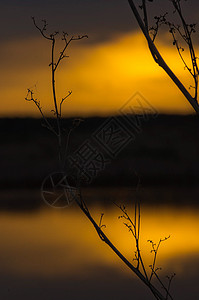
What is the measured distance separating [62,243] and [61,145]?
15.6 meters

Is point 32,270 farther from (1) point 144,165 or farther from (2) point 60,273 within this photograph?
(1) point 144,165

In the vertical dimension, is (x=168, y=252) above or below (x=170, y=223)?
below

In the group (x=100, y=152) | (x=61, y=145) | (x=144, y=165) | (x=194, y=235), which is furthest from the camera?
(x=144, y=165)

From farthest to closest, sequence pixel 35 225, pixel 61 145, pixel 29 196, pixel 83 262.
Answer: pixel 29 196 → pixel 35 225 → pixel 83 262 → pixel 61 145

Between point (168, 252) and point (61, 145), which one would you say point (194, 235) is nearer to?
point (168, 252)

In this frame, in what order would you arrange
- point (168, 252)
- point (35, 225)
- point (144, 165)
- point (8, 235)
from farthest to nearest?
1. point (144, 165)
2. point (35, 225)
3. point (8, 235)
4. point (168, 252)

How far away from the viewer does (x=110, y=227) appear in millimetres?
17156

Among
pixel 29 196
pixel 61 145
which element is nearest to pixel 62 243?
pixel 61 145

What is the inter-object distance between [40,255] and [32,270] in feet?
6.13

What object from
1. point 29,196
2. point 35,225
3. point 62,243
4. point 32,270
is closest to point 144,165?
point 29,196

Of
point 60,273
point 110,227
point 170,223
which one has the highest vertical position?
point 170,223

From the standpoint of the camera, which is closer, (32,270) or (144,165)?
(32,270)

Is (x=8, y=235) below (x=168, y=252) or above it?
above

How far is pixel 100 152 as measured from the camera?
233 inches
